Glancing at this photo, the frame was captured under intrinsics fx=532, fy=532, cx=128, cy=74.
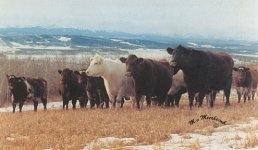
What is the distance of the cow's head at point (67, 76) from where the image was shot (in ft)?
47.9

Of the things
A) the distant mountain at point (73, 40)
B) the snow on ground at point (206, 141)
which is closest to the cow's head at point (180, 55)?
the distant mountain at point (73, 40)

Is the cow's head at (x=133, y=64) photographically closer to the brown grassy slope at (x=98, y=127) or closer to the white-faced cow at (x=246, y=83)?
the brown grassy slope at (x=98, y=127)

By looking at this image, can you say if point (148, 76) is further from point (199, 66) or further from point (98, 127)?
point (98, 127)

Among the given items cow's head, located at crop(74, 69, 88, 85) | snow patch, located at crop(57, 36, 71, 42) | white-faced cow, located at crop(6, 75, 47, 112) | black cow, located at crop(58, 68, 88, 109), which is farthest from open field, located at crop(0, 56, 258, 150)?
black cow, located at crop(58, 68, 88, 109)

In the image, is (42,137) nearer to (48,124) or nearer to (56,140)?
(56,140)

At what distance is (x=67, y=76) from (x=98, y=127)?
582 centimetres

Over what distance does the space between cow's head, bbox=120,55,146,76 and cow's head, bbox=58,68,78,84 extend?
2705 millimetres

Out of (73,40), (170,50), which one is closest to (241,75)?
(170,50)

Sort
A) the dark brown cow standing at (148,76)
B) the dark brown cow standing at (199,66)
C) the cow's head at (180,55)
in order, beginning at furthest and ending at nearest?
the dark brown cow standing at (148,76)
the dark brown cow standing at (199,66)
the cow's head at (180,55)

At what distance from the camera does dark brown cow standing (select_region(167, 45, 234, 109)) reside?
1198 centimetres

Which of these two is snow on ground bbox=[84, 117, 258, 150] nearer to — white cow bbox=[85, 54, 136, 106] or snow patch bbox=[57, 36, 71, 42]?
snow patch bbox=[57, 36, 71, 42]

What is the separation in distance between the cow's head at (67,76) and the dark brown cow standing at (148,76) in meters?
2.66

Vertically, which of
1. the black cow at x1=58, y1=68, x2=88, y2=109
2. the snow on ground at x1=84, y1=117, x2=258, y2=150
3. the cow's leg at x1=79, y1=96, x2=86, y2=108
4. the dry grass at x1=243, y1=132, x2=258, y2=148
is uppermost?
the dry grass at x1=243, y1=132, x2=258, y2=148

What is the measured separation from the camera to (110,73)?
1334cm
